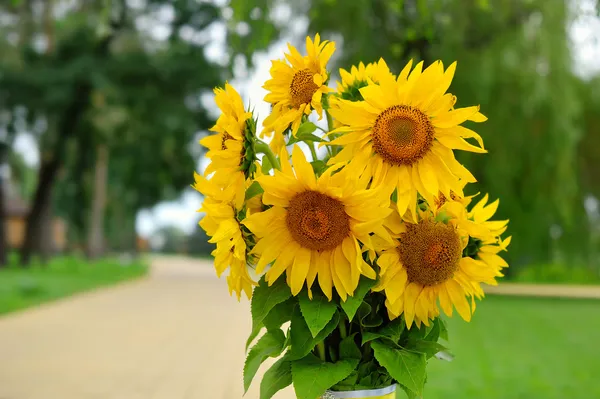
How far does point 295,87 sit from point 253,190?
0.22 meters

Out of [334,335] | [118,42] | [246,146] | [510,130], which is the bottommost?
[334,335]

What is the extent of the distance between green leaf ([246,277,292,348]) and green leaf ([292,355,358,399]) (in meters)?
0.10

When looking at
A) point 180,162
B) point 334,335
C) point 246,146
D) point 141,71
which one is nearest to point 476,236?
point 334,335

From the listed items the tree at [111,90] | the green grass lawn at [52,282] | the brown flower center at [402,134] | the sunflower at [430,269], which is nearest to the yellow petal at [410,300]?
the sunflower at [430,269]

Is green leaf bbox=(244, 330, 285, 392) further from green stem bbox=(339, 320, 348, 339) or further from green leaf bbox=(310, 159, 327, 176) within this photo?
green leaf bbox=(310, 159, 327, 176)

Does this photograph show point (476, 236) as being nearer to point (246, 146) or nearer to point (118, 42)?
point (246, 146)

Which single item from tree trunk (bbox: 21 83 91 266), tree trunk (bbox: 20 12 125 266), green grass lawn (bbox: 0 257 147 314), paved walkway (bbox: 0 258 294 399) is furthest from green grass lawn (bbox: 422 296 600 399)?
tree trunk (bbox: 21 83 91 266)

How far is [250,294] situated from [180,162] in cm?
1717

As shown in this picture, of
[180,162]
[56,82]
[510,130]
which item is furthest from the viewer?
[180,162]

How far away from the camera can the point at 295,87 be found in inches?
48.0

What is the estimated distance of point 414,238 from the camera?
1.06 m

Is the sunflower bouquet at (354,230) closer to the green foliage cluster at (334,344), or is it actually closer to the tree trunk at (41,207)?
the green foliage cluster at (334,344)

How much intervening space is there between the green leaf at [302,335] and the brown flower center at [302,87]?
38 centimetres

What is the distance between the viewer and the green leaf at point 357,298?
1025 millimetres
